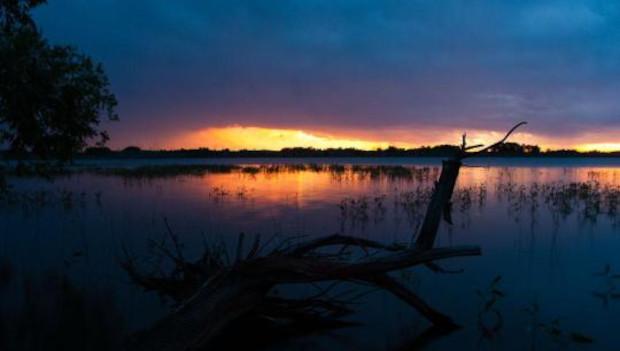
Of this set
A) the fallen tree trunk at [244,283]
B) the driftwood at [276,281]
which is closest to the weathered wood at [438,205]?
the driftwood at [276,281]

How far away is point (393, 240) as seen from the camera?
14250 millimetres

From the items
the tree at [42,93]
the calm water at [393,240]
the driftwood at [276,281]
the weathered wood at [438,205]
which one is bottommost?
the calm water at [393,240]

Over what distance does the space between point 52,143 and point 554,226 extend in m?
17.0

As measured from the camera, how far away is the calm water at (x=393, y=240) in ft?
24.9

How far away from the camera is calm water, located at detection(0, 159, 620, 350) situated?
299 inches

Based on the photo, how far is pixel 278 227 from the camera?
1653cm

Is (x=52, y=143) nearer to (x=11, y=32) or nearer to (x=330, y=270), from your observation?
(x=11, y=32)

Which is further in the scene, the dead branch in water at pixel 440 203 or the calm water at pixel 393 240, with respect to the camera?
the calm water at pixel 393 240

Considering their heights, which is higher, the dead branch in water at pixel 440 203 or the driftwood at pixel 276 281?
the dead branch in water at pixel 440 203

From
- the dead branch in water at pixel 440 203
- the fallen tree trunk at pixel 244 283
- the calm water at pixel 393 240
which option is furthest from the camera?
the calm water at pixel 393 240

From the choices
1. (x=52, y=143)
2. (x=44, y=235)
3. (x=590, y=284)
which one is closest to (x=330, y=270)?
(x=590, y=284)

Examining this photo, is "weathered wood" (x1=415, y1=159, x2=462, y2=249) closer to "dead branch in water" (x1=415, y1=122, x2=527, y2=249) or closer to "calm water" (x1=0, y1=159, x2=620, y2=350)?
"dead branch in water" (x1=415, y1=122, x2=527, y2=249)

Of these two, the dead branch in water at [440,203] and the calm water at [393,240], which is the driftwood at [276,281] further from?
the calm water at [393,240]

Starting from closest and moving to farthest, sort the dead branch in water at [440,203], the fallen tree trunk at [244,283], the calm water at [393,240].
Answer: the fallen tree trunk at [244,283] → the dead branch in water at [440,203] → the calm water at [393,240]
